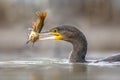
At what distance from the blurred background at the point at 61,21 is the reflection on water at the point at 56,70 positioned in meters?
3.81

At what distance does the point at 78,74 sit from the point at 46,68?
4.21 ft

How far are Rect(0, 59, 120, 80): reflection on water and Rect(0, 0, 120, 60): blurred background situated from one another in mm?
3811

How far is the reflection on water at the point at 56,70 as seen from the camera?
14227 millimetres

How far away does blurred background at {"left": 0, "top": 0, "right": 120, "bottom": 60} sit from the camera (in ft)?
71.1

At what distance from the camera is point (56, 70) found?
50.3ft

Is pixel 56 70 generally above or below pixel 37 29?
below

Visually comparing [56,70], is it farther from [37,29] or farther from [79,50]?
[37,29]

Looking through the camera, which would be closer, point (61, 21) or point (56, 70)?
point (56, 70)

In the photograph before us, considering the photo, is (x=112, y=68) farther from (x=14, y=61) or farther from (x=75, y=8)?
(x=75, y=8)

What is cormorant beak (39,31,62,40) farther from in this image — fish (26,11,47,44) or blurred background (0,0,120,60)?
blurred background (0,0,120,60)

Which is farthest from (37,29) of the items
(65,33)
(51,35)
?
(65,33)

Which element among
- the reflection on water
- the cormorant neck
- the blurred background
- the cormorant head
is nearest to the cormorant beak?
the cormorant head

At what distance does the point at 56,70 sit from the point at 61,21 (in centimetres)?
1088

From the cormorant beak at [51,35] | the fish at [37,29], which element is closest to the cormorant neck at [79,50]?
the cormorant beak at [51,35]
